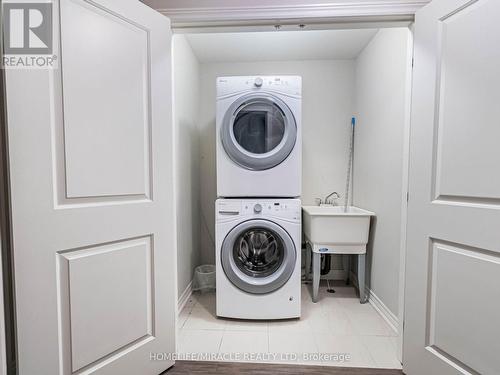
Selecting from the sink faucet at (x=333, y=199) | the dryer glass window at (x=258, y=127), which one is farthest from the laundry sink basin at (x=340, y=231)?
the dryer glass window at (x=258, y=127)

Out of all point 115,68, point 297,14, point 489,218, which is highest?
point 297,14

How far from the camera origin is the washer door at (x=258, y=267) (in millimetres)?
1819

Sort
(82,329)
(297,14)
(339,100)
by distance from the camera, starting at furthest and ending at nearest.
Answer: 1. (339,100)
2. (297,14)
3. (82,329)

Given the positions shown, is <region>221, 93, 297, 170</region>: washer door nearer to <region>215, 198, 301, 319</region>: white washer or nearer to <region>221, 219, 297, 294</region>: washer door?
<region>215, 198, 301, 319</region>: white washer

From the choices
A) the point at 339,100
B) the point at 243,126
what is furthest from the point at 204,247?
the point at 339,100

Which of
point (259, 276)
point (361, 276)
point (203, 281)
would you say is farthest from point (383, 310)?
point (203, 281)

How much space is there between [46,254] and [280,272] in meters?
1.39

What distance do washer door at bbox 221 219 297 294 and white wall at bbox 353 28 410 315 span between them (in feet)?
2.47

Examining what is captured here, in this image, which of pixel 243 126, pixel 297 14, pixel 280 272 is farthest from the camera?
pixel 243 126

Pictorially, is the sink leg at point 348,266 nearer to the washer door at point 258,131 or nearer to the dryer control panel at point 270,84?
the washer door at point 258,131

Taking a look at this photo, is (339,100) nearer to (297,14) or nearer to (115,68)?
(297,14)

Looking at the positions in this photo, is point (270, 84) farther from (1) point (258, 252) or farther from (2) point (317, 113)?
(1) point (258, 252)

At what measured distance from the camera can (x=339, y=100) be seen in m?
2.64

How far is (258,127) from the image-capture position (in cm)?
198
